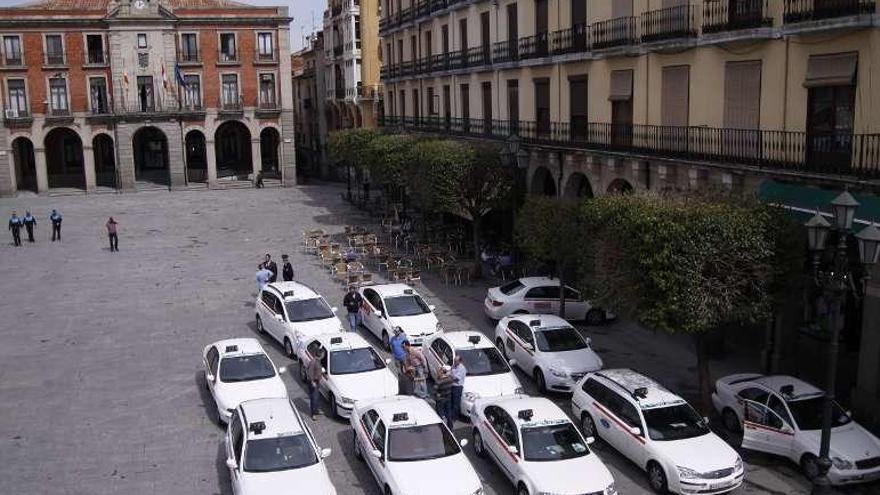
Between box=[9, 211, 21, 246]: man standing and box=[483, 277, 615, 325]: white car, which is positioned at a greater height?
box=[9, 211, 21, 246]: man standing

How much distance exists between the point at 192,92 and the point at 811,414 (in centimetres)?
5552

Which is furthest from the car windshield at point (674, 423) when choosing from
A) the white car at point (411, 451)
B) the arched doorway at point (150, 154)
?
the arched doorway at point (150, 154)

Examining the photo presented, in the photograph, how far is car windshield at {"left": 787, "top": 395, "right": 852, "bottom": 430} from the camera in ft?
49.9

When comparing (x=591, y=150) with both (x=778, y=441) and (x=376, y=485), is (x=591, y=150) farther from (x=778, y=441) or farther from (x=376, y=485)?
(x=376, y=485)

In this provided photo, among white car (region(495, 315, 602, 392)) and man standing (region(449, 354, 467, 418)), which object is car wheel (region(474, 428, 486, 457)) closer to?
man standing (region(449, 354, 467, 418))

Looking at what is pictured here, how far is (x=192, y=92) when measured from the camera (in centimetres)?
6238

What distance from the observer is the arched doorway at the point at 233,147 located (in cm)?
7075

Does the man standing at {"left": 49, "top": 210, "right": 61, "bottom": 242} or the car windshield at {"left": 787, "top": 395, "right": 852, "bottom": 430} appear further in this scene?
the man standing at {"left": 49, "top": 210, "right": 61, "bottom": 242}

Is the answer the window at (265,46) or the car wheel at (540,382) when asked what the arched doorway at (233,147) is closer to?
the window at (265,46)

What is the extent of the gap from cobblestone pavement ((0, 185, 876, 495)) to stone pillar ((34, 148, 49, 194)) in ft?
55.2

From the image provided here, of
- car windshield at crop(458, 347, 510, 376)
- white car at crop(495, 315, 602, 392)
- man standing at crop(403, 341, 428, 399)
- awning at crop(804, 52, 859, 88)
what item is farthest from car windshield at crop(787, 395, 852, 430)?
man standing at crop(403, 341, 428, 399)

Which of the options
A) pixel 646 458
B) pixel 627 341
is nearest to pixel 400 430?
pixel 646 458

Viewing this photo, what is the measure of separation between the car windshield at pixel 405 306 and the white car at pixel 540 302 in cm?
280

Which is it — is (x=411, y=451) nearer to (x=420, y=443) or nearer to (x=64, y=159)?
(x=420, y=443)
